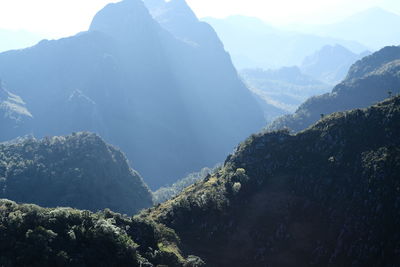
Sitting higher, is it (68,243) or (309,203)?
(68,243)

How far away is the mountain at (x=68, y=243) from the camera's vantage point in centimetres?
8344

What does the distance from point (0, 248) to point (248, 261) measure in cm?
6409

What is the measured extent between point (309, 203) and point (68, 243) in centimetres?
7403

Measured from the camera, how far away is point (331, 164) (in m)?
138

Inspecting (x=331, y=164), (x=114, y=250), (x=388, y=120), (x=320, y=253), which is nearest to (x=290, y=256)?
(x=320, y=253)

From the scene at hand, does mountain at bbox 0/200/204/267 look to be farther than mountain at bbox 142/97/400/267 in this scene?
No

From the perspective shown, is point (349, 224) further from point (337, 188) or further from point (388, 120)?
point (388, 120)

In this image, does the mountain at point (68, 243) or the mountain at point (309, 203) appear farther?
the mountain at point (309, 203)

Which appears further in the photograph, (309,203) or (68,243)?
(309,203)

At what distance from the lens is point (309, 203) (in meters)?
130

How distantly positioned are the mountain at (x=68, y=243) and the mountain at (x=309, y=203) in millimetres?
19317

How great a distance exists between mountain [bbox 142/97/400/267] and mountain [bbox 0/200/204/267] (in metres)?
19.3

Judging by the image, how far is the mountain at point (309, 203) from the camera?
113m

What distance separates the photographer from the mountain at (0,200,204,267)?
83.4 m
